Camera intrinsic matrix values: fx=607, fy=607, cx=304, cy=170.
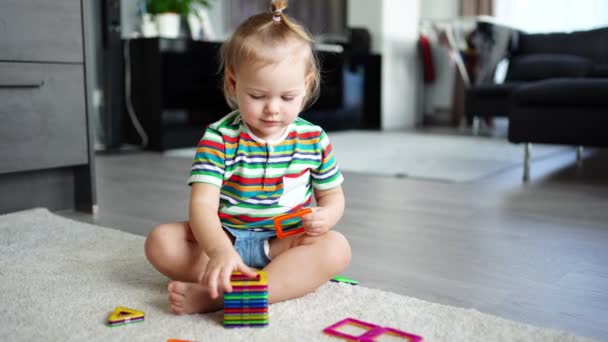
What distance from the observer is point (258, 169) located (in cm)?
98

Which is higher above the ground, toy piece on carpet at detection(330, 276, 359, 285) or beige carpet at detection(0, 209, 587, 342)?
beige carpet at detection(0, 209, 587, 342)

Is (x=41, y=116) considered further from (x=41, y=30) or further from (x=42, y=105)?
(x=41, y=30)

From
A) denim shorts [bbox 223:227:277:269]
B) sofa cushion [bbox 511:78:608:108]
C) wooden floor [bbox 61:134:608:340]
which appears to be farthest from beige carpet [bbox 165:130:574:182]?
denim shorts [bbox 223:227:277:269]

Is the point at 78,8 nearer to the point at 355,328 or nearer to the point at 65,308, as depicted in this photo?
the point at 65,308

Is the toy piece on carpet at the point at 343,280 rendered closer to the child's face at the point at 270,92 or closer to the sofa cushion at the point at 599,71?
the child's face at the point at 270,92

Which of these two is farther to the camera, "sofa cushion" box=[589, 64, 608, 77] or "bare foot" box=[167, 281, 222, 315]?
"sofa cushion" box=[589, 64, 608, 77]

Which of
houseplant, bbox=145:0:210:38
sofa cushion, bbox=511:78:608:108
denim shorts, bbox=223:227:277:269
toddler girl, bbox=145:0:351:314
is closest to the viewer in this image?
toddler girl, bbox=145:0:351:314

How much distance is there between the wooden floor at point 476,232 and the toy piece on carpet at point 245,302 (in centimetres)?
30

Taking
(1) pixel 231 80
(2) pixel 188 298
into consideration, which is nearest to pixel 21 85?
A: (1) pixel 231 80

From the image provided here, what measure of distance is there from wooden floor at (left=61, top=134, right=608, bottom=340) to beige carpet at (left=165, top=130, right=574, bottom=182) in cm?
15

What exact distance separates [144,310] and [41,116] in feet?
2.84

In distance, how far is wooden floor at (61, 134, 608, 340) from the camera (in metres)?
1.02

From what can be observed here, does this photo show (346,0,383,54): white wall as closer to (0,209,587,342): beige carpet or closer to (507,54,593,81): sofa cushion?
(507,54,593,81): sofa cushion

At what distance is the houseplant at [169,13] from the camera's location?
3.33 metres
